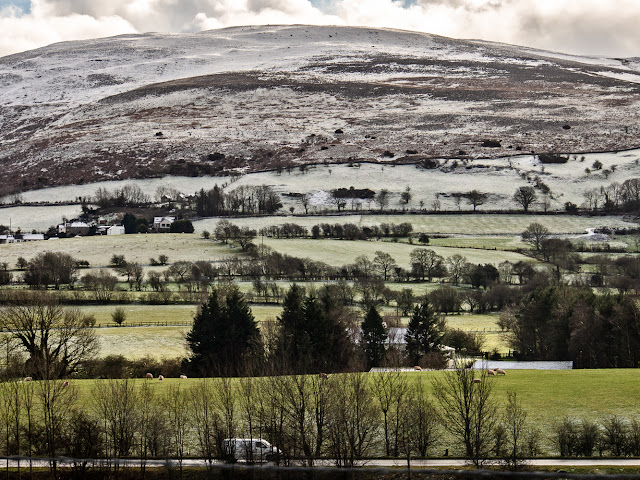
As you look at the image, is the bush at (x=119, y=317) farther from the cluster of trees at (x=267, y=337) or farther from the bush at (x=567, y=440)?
the bush at (x=567, y=440)

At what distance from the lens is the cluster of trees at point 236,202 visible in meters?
166

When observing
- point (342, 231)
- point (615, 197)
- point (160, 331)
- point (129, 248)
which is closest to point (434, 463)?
point (160, 331)

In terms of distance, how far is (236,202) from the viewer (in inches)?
6688

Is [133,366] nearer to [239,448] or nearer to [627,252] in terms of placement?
[239,448]

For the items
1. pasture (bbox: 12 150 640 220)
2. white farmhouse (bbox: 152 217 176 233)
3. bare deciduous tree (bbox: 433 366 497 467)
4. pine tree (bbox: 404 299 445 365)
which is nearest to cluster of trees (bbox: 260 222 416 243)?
white farmhouse (bbox: 152 217 176 233)

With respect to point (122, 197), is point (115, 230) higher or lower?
lower

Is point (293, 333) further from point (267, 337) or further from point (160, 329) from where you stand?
point (160, 329)

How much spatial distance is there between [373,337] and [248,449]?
1247 inches

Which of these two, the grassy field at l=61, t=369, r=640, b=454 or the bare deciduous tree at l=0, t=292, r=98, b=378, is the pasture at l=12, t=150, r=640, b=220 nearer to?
the bare deciduous tree at l=0, t=292, r=98, b=378

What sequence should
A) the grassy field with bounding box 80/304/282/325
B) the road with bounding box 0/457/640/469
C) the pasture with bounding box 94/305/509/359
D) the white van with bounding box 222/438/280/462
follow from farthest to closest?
the grassy field with bounding box 80/304/282/325, the pasture with bounding box 94/305/509/359, the white van with bounding box 222/438/280/462, the road with bounding box 0/457/640/469

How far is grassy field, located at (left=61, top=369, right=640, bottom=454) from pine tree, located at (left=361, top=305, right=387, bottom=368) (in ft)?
47.0

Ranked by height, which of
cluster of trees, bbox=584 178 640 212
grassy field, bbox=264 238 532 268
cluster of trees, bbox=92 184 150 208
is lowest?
grassy field, bbox=264 238 532 268

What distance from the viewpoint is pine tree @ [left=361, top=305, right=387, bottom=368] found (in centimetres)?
6825

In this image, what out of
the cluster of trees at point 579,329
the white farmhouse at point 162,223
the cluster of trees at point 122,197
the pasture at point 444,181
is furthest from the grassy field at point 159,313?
the cluster of trees at point 122,197
